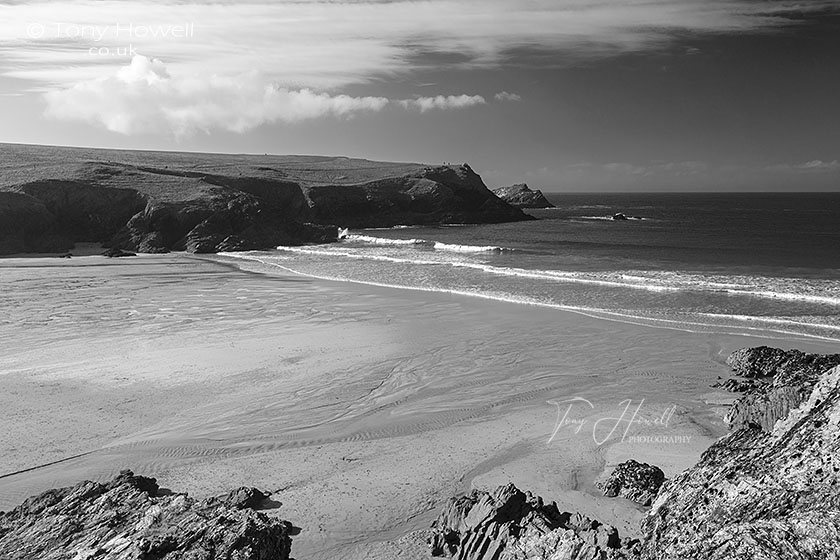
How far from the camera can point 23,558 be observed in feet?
20.1

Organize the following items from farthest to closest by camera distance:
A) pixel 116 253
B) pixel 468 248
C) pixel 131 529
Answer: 1. pixel 468 248
2. pixel 116 253
3. pixel 131 529

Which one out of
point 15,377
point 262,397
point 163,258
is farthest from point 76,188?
point 262,397

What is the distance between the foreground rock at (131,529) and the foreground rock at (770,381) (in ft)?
24.3

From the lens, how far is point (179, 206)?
178 ft

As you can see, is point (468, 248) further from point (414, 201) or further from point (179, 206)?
point (414, 201)

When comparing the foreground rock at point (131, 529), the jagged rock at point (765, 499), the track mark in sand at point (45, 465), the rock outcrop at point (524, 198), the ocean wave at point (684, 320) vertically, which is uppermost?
the rock outcrop at point (524, 198)

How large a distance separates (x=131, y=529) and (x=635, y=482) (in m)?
7.38

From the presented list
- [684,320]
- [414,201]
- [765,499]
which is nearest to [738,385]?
[684,320]

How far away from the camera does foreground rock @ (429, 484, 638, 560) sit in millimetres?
5631

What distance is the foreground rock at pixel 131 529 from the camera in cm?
537

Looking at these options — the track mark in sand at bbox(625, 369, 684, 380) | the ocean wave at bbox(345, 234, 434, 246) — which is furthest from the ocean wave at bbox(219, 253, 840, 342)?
the ocean wave at bbox(345, 234, 434, 246)

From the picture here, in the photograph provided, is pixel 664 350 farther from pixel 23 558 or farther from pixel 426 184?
pixel 426 184

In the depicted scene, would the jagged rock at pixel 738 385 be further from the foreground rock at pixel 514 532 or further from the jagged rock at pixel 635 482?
the foreground rock at pixel 514 532

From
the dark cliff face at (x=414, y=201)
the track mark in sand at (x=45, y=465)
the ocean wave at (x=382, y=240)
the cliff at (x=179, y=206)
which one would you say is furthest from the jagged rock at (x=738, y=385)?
the dark cliff face at (x=414, y=201)
